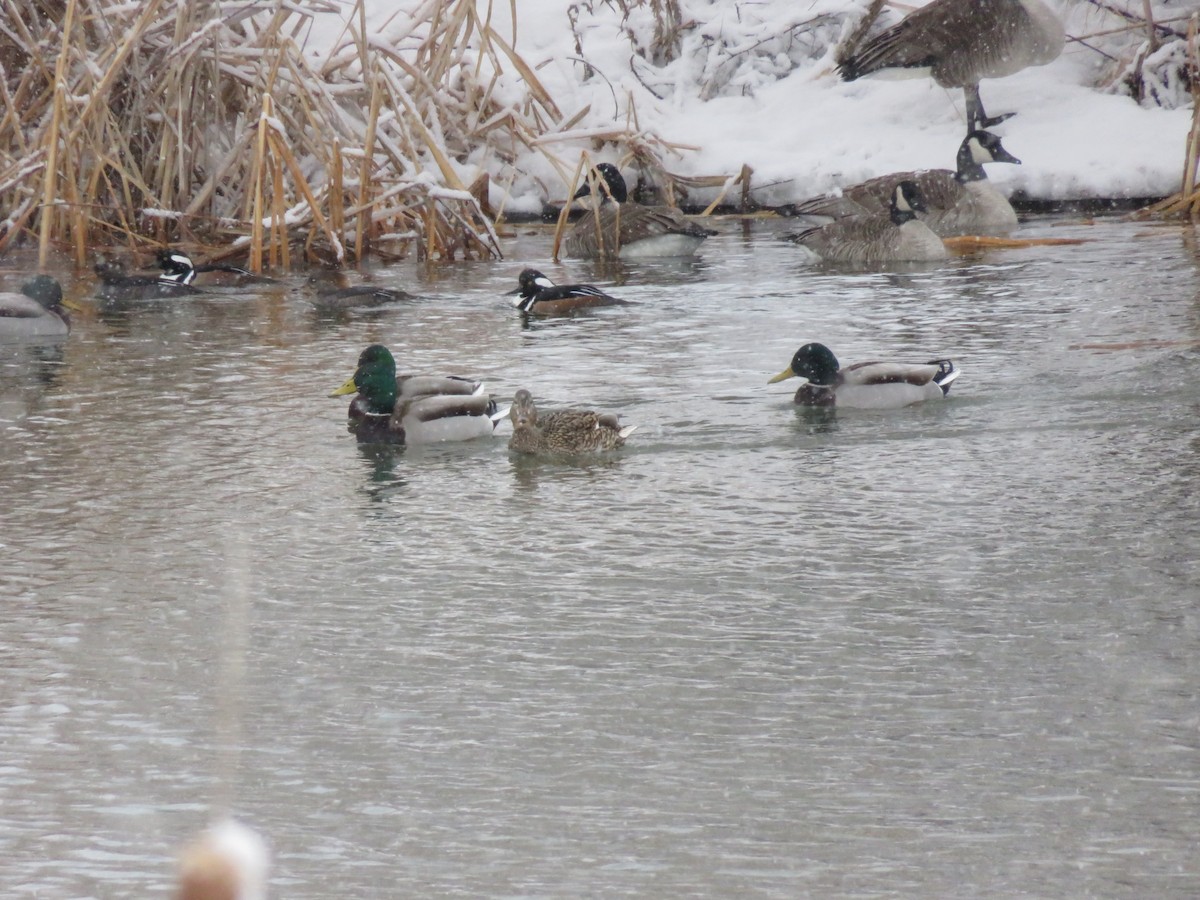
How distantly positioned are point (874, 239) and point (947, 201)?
1382mm

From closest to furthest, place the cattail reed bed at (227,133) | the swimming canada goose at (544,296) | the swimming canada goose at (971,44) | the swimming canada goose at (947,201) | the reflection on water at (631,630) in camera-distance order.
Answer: the reflection on water at (631,630) < the swimming canada goose at (544,296) < the cattail reed bed at (227,133) < the swimming canada goose at (947,201) < the swimming canada goose at (971,44)

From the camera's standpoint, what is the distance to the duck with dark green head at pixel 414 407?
745cm

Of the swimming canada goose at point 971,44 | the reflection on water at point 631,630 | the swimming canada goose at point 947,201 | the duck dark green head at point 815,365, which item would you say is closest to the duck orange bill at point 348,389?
the reflection on water at point 631,630

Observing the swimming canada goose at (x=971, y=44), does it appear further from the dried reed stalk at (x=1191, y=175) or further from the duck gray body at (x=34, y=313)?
the duck gray body at (x=34, y=313)

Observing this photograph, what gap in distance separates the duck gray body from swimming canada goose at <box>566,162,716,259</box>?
447 cm

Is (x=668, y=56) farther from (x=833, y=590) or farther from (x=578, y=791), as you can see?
(x=578, y=791)

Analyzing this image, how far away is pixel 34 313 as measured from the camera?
10164mm

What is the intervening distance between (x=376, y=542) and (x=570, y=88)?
11754mm

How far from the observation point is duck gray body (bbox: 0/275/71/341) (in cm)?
1013

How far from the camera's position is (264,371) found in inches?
356

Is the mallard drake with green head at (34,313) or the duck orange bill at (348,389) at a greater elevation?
the mallard drake with green head at (34,313)

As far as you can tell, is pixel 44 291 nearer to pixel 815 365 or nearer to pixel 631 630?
pixel 815 365

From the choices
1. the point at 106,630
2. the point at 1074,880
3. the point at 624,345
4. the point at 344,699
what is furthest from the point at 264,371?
the point at 1074,880

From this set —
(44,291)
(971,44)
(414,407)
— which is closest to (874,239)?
(971,44)
